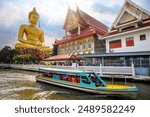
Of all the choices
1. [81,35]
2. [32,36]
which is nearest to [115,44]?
[81,35]

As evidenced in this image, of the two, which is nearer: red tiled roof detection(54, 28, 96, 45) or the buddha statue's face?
red tiled roof detection(54, 28, 96, 45)

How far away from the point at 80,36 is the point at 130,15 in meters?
7.26

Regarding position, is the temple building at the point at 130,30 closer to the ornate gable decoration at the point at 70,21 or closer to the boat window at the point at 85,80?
the boat window at the point at 85,80

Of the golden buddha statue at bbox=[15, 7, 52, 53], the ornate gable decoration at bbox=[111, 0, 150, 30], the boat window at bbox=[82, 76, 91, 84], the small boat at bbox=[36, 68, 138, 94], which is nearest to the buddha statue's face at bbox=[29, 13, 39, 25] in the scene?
the golden buddha statue at bbox=[15, 7, 52, 53]

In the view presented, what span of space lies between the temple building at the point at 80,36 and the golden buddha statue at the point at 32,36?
3488 millimetres

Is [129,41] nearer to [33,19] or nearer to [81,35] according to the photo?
[81,35]

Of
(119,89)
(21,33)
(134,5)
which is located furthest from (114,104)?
(21,33)

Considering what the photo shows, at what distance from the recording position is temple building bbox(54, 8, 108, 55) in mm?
18891

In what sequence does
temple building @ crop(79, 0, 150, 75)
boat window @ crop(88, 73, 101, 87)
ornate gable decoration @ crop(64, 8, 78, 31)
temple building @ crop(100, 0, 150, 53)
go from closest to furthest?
boat window @ crop(88, 73, 101, 87), temple building @ crop(79, 0, 150, 75), temple building @ crop(100, 0, 150, 53), ornate gable decoration @ crop(64, 8, 78, 31)

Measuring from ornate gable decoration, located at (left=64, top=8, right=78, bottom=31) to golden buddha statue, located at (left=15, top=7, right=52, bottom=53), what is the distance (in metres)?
5.90

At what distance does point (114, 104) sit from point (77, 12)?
1974 cm

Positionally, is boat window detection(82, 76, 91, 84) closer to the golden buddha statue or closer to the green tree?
the golden buddha statue

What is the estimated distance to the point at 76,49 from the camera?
2095 centimetres

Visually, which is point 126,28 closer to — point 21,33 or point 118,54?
point 118,54
